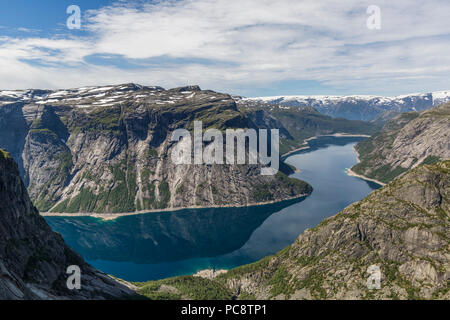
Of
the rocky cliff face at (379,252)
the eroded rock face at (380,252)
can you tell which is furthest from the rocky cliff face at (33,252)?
the eroded rock face at (380,252)

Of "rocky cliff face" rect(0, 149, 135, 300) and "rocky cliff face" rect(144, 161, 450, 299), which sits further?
"rocky cliff face" rect(144, 161, 450, 299)

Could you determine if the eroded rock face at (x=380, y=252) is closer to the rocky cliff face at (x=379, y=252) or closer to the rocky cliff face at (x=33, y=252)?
the rocky cliff face at (x=379, y=252)

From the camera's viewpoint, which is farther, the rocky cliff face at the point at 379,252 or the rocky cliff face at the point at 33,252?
the rocky cliff face at the point at 379,252

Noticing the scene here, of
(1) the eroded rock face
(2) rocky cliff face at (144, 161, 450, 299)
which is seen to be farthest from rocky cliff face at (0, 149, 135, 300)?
(1) the eroded rock face

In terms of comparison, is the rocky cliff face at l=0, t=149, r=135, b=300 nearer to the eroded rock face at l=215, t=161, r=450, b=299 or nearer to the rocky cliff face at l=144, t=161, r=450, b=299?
the rocky cliff face at l=144, t=161, r=450, b=299

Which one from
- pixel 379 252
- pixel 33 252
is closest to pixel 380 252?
pixel 379 252
